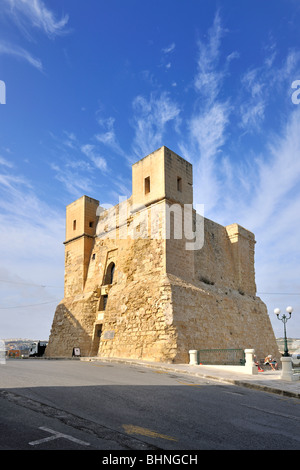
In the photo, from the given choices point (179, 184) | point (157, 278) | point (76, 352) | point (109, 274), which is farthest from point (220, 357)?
point (109, 274)

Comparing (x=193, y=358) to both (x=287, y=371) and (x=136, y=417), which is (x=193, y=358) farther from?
(x=136, y=417)

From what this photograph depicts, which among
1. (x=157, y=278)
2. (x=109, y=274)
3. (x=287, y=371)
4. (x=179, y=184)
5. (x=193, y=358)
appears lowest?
(x=287, y=371)

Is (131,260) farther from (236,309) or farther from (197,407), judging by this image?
(197,407)

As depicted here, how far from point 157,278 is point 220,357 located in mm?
4617

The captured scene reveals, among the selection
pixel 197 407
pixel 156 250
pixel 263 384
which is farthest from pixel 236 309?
pixel 197 407

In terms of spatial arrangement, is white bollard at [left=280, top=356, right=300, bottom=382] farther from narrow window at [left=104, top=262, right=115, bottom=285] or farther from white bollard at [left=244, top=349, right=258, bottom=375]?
narrow window at [left=104, top=262, right=115, bottom=285]

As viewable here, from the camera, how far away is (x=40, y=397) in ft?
22.7

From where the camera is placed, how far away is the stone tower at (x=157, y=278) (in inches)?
690

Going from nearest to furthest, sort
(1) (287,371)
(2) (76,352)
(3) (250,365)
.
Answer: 1. (1) (287,371)
2. (3) (250,365)
3. (2) (76,352)

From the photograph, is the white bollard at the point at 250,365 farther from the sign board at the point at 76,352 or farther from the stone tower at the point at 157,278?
the sign board at the point at 76,352

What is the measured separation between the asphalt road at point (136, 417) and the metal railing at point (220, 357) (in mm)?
7017

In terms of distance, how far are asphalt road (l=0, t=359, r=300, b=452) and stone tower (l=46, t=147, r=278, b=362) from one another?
7.80 m

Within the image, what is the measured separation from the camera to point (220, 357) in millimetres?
17703

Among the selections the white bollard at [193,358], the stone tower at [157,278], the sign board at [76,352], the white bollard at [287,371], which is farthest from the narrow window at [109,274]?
the white bollard at [287,371]
